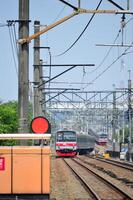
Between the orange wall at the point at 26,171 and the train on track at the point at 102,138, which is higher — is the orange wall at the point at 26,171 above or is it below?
below

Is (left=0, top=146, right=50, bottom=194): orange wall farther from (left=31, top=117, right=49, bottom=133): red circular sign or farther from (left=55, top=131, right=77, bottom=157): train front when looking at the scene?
(left=55, top=131, right=77, bottom=157): train front

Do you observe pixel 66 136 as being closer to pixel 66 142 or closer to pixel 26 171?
pixel 66 142

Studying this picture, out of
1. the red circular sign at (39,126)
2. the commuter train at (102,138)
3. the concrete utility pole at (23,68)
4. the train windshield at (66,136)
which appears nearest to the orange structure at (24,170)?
the red circular sign at (39,126)

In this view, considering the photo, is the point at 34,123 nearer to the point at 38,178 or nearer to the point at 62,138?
the point at 38,178

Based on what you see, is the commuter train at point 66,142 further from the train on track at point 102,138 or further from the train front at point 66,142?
the train on track at point 102,138

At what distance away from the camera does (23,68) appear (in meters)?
20.0

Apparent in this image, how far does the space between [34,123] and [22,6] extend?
13.4 ft

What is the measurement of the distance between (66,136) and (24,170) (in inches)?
1969

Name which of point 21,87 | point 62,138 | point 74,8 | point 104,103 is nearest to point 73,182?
point 21,87

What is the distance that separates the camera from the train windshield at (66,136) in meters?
63.0

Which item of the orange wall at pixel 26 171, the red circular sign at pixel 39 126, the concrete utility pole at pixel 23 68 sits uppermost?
the concrete utility pole at pixel 23 68

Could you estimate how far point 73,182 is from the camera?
2533cm

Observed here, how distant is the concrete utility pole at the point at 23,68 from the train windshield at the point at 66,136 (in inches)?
1695

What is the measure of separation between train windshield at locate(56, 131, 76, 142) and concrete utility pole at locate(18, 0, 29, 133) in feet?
141
